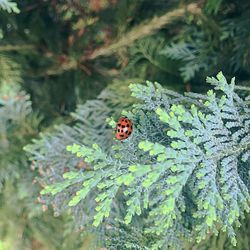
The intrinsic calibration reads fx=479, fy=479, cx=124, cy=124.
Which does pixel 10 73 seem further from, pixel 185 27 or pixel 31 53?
pixel 185 27

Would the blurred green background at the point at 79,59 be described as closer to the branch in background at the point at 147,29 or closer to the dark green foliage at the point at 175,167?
the branch in background at the point at 147,29

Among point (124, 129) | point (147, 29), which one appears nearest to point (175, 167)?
point (124, 129)

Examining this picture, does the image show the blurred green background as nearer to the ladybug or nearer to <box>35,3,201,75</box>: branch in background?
<box>35,3,201,75</box>: branch in background

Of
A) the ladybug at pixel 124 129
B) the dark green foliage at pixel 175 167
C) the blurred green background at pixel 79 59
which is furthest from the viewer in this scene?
the blurred green background at pixel 79 59

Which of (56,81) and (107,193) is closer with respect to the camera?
(107,193)

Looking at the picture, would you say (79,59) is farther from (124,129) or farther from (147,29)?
(124,129)

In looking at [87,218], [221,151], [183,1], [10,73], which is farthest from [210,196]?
[10,73]

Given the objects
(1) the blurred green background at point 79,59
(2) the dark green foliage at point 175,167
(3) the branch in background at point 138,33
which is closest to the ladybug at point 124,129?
(2) the dark green foliage at point 175,167
